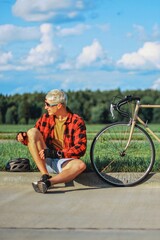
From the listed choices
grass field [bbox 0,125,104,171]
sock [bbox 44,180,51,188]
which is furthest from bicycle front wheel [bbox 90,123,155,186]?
sock [bbox 44,180,51,188]

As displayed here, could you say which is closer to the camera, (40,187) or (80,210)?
(80,210)

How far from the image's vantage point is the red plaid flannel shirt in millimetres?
6645

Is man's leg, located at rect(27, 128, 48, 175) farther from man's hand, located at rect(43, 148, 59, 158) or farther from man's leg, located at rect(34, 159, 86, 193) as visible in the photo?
man's leg, located at rect(34, 159, 86, 193)

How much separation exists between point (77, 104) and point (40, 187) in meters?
4.49

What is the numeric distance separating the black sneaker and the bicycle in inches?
28.3

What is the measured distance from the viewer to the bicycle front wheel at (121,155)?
6895 mm

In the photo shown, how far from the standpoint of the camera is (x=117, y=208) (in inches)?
224

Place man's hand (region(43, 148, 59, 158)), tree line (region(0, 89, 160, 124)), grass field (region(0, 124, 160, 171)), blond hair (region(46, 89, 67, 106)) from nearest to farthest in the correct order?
man's hand (region(43, 148, 59, 158)) → blond hair (region(46, 89, 67, 106)) → grass field (region(0, 124, 160, 171)) → tree line (region(0, 89, 160, 124))

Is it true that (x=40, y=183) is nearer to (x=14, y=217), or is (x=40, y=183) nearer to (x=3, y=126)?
(x=14, y=217)

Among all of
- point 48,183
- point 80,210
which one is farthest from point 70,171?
point 80,210

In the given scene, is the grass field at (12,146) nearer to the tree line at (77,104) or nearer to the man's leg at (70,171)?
the tree line at (77,104)

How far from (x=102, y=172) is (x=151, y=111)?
310cm

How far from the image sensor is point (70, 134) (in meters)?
6.76

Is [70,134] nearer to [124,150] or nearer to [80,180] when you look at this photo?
[80,180]
